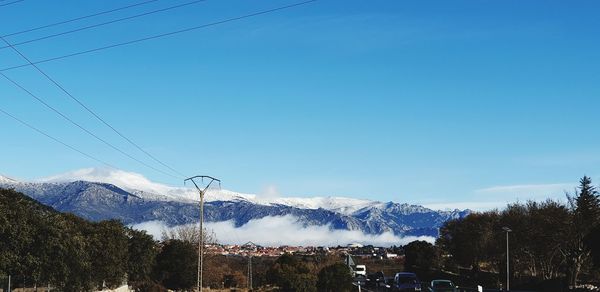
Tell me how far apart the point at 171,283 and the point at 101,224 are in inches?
1015

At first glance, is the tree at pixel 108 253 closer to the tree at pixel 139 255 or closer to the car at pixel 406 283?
the tree at pixel 139 255

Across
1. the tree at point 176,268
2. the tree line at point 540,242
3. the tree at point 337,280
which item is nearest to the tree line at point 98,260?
the tree at point 176,268

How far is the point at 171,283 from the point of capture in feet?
327

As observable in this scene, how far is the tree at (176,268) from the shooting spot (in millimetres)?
99312

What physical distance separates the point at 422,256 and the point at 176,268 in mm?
48384

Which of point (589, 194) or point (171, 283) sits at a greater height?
point (589, 194)

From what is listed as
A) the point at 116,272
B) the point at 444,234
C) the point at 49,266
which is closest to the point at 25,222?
the point at 49,266

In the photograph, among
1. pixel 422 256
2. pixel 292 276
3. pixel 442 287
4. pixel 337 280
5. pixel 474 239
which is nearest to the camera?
pixel 442 287

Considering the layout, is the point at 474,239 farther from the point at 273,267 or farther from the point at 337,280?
the point at 337,280

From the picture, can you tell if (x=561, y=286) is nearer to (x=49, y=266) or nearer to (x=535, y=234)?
(x=535, y=234)

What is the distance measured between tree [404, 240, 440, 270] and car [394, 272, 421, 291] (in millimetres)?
67468

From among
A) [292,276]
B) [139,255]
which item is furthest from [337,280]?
[139,255]

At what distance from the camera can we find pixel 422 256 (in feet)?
430

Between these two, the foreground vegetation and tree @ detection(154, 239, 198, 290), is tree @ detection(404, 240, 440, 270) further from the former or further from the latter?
tree @ detection(154, 239, 198, 290)
